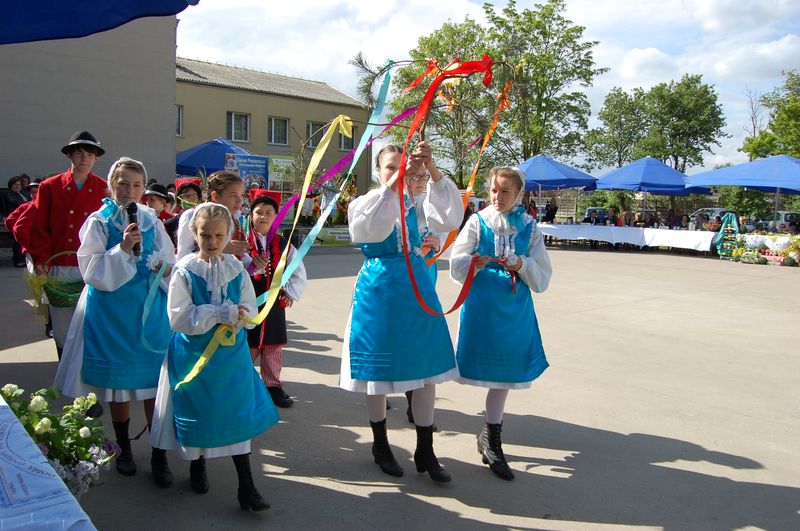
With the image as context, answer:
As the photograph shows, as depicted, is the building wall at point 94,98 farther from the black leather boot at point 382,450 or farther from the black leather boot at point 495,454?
the black leather boot at point 495,454

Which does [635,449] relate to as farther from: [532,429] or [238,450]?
[238,450]

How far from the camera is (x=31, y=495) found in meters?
1.69

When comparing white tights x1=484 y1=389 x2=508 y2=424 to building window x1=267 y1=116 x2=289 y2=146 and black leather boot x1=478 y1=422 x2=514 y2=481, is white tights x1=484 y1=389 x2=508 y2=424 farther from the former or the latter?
Answer: building window x1=267 y1=116 x2=289 y2=146

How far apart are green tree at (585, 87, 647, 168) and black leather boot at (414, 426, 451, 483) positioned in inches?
1724

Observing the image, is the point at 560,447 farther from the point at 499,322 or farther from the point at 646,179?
the point at 646,179

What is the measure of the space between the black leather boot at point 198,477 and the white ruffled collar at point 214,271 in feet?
2.92

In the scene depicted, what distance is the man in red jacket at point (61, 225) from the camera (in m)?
4.76

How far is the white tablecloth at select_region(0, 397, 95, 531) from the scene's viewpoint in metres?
1.58

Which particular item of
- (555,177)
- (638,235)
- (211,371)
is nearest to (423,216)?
(211,371)

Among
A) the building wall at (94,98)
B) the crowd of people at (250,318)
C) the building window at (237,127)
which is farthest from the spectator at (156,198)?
the building window at (237,127)

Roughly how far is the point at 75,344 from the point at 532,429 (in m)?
2.97

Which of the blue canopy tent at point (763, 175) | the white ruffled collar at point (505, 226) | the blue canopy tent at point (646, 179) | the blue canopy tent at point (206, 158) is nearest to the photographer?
the white ruffled collar at point (505, 226)

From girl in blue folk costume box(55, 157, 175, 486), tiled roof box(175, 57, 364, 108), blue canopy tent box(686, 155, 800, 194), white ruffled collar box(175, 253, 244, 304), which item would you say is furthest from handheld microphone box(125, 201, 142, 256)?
tiled roof box(175, 57, 364, 108)

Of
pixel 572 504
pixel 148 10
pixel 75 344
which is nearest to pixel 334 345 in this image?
pixel 75 344
